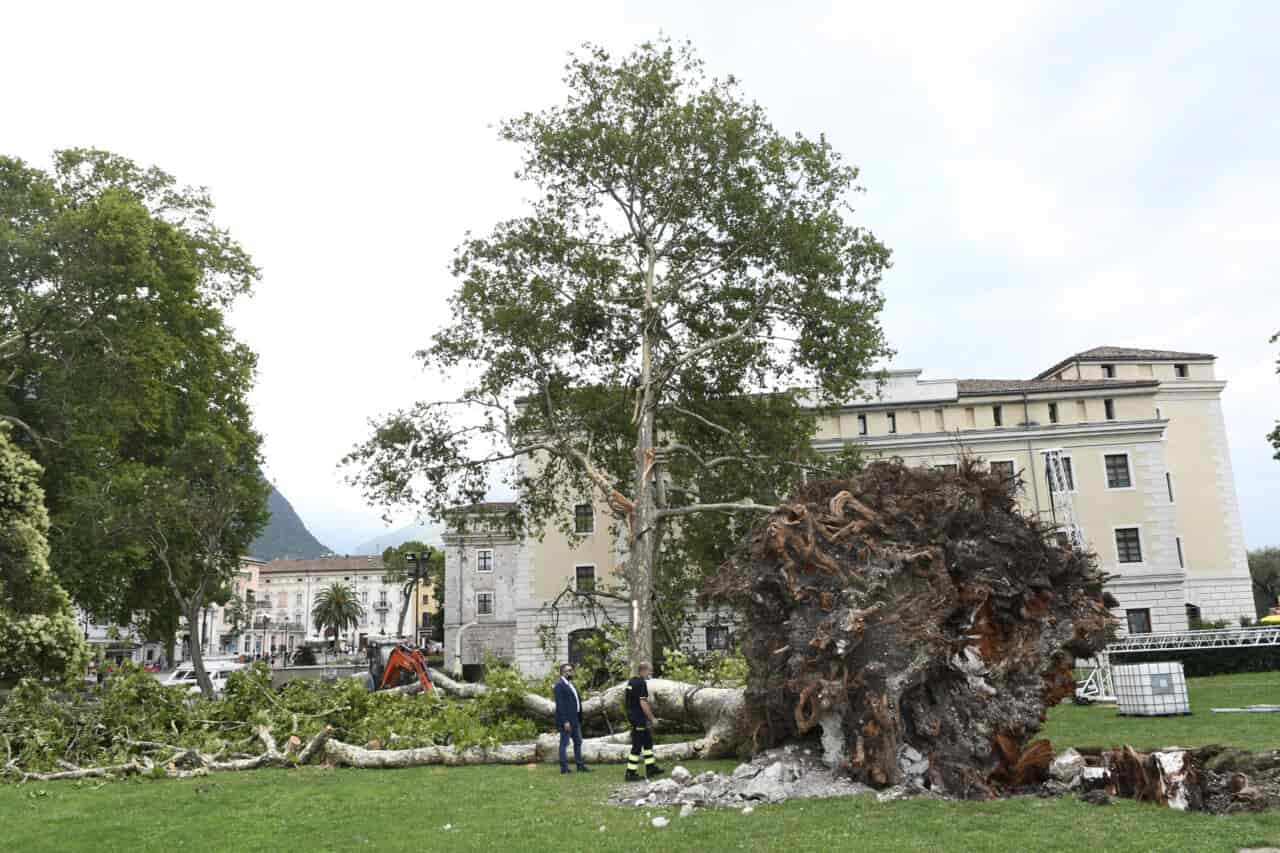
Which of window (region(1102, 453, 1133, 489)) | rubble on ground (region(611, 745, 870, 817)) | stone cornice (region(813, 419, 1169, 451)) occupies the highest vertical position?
stone cornice (region(813, 419, 1169, 451))

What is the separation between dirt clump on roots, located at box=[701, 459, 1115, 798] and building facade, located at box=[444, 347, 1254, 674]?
31.4 m

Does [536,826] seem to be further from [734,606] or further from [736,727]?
[736,727]

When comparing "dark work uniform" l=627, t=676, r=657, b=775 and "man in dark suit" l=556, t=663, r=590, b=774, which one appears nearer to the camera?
"dark work uniform" l=627, t=676, r=657, b=775

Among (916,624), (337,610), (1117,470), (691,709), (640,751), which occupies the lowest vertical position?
(640,751)

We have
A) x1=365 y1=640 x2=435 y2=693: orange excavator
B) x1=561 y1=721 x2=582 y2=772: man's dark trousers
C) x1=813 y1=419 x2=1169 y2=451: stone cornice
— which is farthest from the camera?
x1=813 y1=419 x2=1169 y2=451: stone cornice

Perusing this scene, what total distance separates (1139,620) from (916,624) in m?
38.9

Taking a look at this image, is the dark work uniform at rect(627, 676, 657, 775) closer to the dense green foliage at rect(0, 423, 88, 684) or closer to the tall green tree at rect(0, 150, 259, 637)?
the dense green foliage at rect(0, 423, 88, 684)

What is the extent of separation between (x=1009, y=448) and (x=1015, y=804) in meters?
39.2

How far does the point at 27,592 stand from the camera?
41.4ft

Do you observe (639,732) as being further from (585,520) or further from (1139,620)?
(1139,620)

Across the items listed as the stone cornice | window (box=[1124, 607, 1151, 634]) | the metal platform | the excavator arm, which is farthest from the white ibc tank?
window (box=[1124, 607, 1151, 634])

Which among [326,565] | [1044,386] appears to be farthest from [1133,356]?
[326,565]

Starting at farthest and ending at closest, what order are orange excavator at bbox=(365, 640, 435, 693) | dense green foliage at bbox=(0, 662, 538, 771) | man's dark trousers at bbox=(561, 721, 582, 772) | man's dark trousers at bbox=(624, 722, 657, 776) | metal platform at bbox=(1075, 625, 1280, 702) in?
metal platform at bbox=(1075, 625, 1280, 702) → orange excavator at bbox=(365, 640, 435, 693) → dense green foliage at bbox=(0, 662, 538, 771) → man's dark trousers at bbox=(561, 721, 582, 772) → man's dark trousers at bbox=(624, 722, 657, 776)

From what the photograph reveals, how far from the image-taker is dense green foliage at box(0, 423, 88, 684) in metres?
12.0
